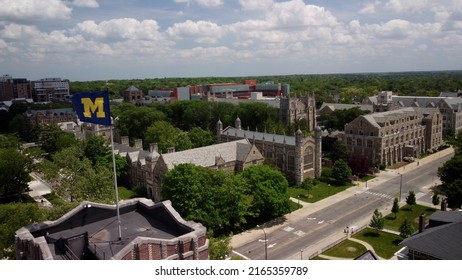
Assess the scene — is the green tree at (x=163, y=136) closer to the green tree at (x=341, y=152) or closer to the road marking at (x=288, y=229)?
the green tree at (x=341, y=152)

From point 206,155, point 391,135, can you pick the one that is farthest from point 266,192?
point 391,135

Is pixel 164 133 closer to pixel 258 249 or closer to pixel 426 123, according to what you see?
pixel 258 249

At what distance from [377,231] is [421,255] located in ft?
57.9

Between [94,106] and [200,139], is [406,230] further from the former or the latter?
[200,139]

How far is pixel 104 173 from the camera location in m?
52.5

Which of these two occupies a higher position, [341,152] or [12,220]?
[341,152]

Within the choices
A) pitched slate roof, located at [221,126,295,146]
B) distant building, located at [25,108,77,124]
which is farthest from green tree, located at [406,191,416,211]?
distant building, located at [25,108,77,124]

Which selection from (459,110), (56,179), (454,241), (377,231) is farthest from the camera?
(459,110)

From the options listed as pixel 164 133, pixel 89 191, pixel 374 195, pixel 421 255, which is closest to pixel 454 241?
pixel 421 255

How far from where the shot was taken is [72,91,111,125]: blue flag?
21.1m

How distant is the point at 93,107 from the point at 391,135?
75.0 metres

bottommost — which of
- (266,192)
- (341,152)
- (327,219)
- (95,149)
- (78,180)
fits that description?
(327,219)

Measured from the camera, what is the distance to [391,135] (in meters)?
83.3

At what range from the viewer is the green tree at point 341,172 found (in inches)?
2714
